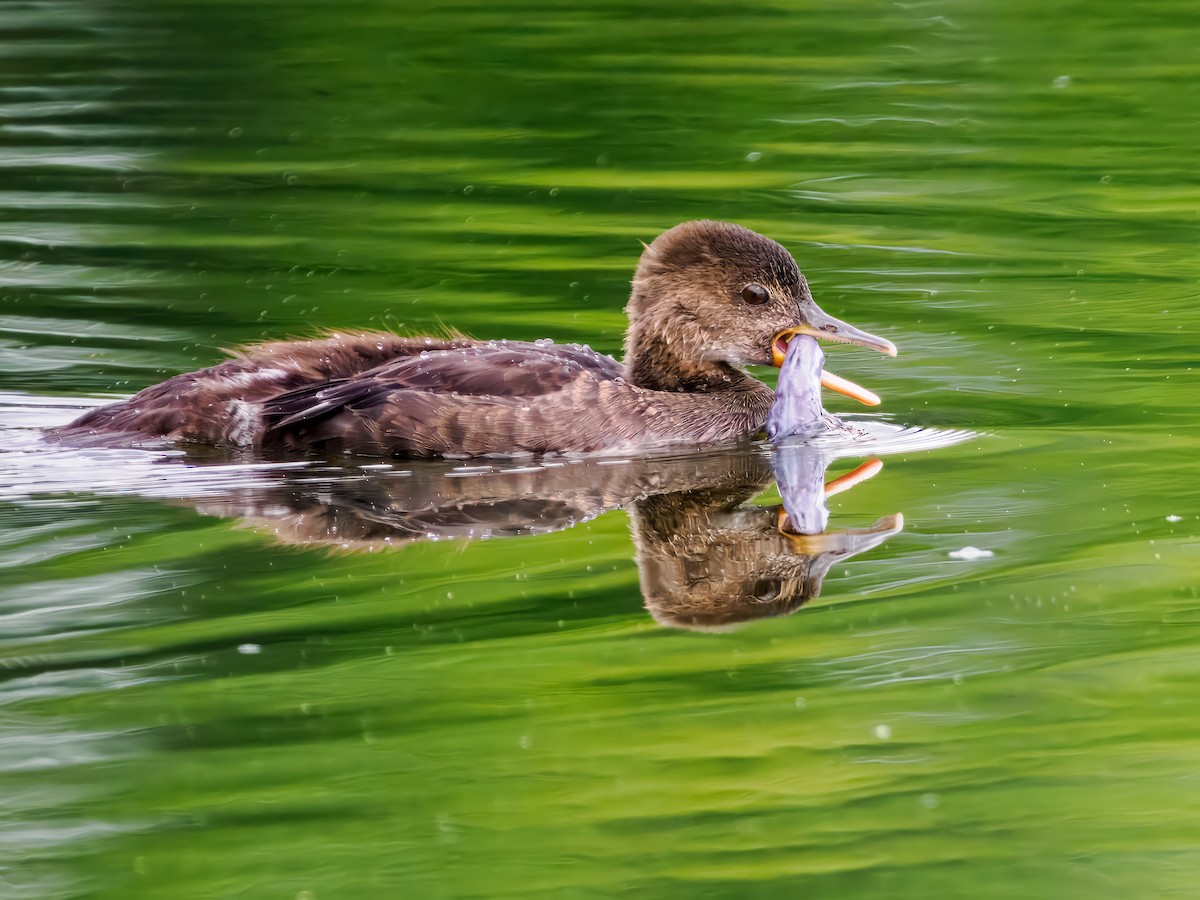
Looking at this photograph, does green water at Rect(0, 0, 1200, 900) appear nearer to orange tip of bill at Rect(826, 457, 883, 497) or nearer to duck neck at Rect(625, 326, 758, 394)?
orange tip of bill at Rect(826, 457, 883, 497)

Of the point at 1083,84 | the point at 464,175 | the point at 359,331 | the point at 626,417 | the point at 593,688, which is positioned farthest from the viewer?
the point at 1083,84

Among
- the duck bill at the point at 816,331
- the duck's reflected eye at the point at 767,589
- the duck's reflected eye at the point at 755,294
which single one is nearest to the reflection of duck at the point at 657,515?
the duck's reflected eye at the point at 767,589

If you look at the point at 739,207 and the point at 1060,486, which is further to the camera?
the point at 739,207

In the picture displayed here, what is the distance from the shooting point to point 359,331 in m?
8.80

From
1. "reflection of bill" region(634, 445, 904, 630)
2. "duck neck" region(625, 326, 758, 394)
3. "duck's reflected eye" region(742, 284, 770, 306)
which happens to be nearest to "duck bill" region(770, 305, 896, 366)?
"duck's reflected eye" region(742, 284, 770, 306)

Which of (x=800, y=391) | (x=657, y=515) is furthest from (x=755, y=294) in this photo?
(x=657, y=515)

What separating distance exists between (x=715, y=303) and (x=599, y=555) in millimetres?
2129

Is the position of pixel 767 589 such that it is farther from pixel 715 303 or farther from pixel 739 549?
pixel 715 303

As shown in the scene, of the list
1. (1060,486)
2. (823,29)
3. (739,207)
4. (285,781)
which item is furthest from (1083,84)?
(285,781)

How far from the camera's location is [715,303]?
326 inches

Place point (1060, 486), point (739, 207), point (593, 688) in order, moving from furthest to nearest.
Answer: point (739, 207)
point (1060, 486)
point (593, 688)

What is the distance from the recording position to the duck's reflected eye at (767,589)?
5914mm

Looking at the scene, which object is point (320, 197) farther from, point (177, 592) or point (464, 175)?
point (177, 592)

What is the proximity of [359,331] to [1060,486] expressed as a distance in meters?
3.18
